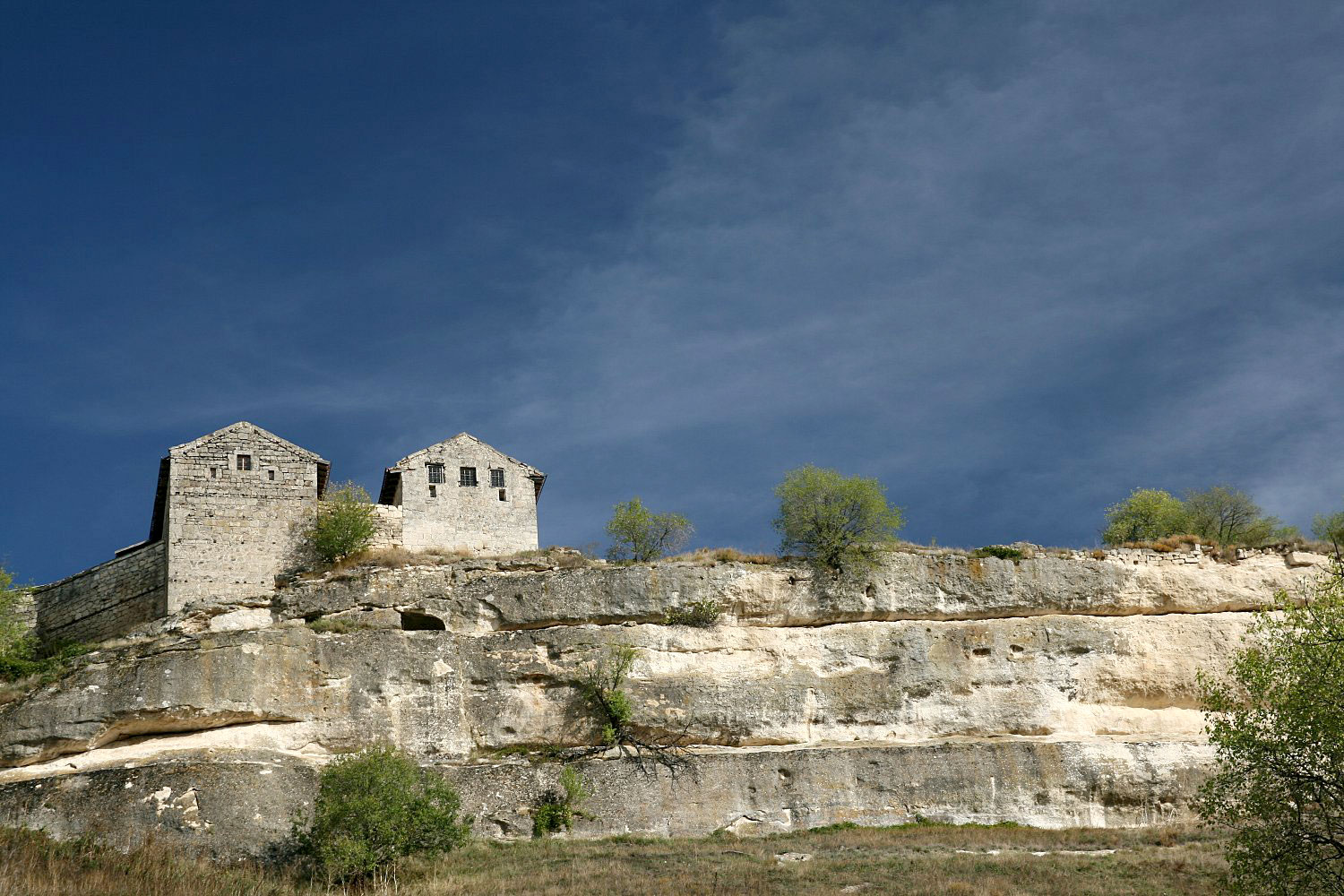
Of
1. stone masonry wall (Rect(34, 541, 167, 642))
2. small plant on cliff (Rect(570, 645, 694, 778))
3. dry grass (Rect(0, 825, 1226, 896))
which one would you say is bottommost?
Result: dry grass (Rect(0, 825, 1226, 896))

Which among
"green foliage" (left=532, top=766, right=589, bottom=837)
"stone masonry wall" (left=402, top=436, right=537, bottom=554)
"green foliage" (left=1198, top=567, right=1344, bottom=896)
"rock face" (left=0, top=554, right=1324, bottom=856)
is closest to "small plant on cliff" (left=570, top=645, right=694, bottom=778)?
"rock face" (left=0, top=554, right=1324, bottom=856)

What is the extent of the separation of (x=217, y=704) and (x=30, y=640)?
10806 millimetres

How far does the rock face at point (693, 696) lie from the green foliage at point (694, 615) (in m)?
0.24

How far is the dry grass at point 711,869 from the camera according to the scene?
979 inches

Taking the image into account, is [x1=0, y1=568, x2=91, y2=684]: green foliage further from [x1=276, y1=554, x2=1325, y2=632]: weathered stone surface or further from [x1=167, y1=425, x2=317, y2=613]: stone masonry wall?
[x1=276, y1=554, x2=1325, y2=632]: weathered stone surface

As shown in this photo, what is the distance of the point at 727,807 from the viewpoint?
31656 mm

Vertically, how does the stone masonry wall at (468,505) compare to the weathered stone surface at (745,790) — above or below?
above

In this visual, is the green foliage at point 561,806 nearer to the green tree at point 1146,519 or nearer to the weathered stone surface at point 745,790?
the weathered stone surface at point 745,790

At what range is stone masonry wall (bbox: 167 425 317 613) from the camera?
36.5m

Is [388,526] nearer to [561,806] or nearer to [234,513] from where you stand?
[234,513]

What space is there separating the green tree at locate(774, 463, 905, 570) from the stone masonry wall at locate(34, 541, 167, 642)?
1747cm

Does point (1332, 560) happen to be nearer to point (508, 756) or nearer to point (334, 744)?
point (508, 756)

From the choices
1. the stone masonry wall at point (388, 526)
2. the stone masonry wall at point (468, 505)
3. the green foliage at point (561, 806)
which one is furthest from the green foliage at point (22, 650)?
the green foliage at point (561, 806)

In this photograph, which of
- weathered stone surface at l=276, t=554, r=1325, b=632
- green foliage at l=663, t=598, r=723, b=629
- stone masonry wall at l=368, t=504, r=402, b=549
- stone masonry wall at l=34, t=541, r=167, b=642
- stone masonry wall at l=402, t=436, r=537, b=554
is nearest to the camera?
weathered stone surface at l=276, t=554, r=1325, b=632
